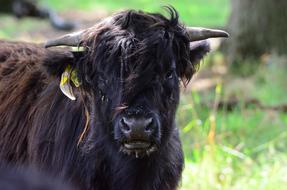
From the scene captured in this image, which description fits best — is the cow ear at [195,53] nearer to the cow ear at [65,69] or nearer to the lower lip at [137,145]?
the cow ear at [65,69]

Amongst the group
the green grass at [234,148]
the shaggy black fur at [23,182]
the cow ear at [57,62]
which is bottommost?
the green grass at [234,148]

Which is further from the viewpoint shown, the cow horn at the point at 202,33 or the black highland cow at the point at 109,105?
the cow horn at the point at 202,33

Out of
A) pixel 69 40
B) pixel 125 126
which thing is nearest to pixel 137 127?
pixel 125 126

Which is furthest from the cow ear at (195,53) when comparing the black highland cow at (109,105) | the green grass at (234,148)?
the green grass at (234,148)

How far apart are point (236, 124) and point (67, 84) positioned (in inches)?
168

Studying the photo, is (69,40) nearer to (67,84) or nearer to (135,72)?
(67,84)

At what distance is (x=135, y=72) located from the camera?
18.1 feet

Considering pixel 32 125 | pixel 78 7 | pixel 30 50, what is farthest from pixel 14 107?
pixel 78 7

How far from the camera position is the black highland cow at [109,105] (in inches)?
216

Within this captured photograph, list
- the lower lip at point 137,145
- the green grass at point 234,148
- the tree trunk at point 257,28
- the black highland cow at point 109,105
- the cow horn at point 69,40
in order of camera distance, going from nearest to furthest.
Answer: the lower lip at point 137,145 → the black highland cow at point 109,105 → the cow horn at point 69,40 → the green grass at point 234,148 → the tree trunk at point 257,28

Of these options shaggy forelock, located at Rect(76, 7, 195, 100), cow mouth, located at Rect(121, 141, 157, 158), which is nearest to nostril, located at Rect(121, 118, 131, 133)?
cow mouth, located at Rect(121, 141, 157, 158)

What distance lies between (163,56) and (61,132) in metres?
1.08

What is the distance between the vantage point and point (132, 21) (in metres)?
5.81

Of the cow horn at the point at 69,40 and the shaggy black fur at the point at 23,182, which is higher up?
the cow horn at the point at 69,40
